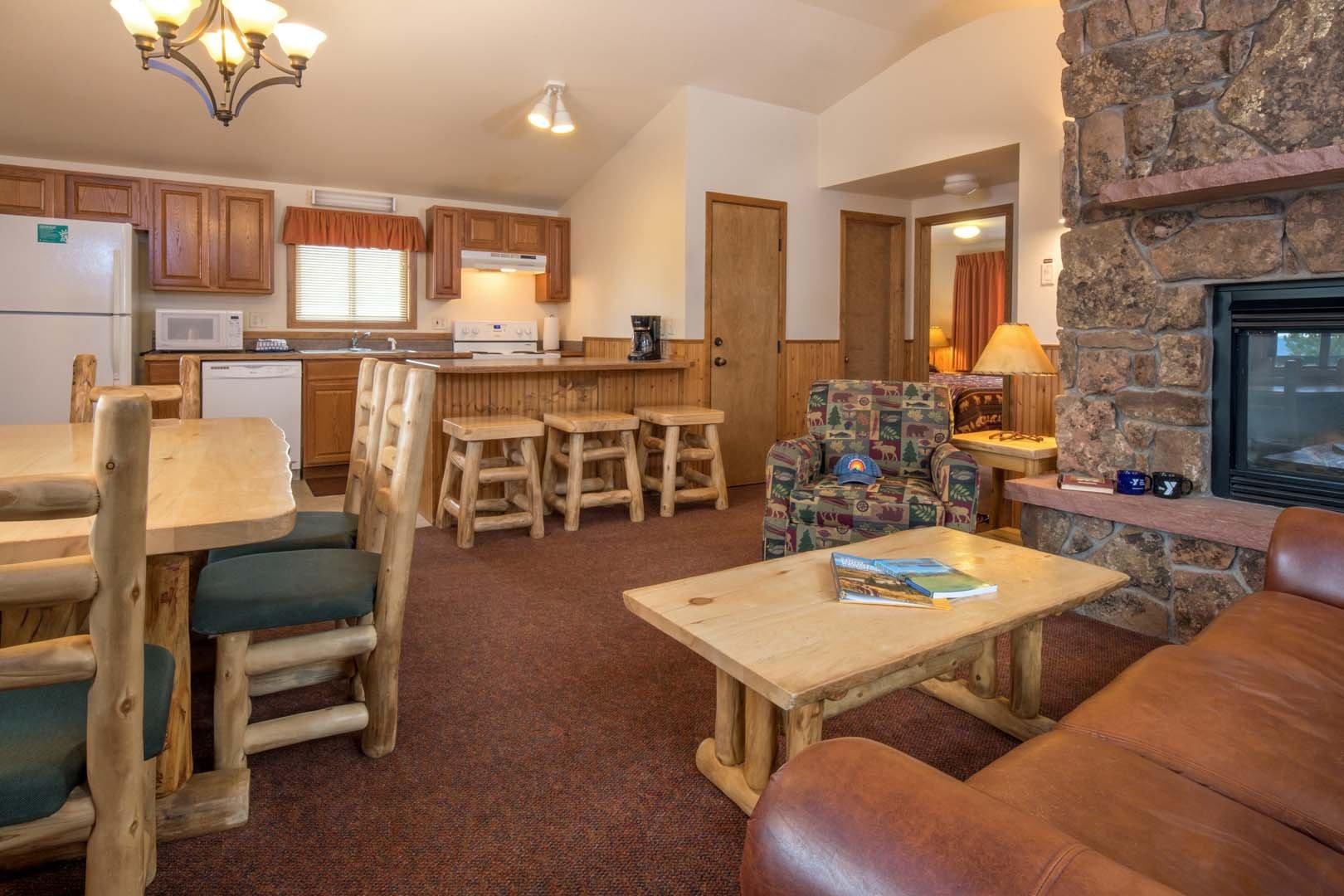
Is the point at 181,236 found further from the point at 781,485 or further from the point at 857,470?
the point at 857,470

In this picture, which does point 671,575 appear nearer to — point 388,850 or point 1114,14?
point 388,850

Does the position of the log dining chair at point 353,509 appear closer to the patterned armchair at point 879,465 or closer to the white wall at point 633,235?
the patterned armchair at point 879,465

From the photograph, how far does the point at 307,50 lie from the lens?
326cm

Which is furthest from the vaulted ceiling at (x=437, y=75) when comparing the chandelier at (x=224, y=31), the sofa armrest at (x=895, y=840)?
the sofa armrest at (x=895, y=840)

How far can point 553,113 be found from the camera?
493 cm

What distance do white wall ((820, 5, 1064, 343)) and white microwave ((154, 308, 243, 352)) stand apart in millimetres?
4594

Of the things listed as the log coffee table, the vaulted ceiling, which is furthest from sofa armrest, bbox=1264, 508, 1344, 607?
the vaulted ceiling

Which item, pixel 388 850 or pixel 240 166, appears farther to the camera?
pixel 240 166

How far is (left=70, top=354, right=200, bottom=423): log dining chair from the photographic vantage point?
2.77m

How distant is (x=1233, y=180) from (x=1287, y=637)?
1.53 m

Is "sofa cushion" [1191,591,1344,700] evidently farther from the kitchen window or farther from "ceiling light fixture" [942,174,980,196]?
the kitchen window

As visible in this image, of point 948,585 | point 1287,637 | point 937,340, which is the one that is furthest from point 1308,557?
point 937,340

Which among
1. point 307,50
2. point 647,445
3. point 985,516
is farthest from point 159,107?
point 985,516

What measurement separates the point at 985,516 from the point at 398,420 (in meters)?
3.56
